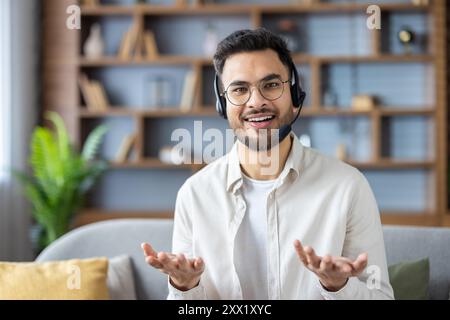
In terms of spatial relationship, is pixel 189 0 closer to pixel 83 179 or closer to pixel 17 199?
pixel 83 179

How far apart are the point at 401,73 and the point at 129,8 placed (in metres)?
1.49

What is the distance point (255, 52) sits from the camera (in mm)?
754

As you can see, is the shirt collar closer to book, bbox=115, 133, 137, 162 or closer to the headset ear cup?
the headset ear cup

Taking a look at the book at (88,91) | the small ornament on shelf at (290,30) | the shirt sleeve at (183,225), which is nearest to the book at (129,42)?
the book at (88,91)

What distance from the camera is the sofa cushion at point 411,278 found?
4.40 ft

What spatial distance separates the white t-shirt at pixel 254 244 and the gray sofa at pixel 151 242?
2.28 feet

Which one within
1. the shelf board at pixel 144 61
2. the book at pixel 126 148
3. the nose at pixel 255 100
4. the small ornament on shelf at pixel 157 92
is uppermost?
the shelf board at pixel 144 61

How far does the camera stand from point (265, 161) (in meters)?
0.83

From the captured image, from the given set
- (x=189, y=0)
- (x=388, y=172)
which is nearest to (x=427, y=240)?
(x=388, y=172)

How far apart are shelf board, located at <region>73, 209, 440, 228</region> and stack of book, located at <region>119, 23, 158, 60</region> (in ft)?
2.68

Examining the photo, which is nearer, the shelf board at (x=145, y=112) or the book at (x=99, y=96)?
the shelf board at (x=145, y=112)

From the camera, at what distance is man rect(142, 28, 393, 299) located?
2.49 feet

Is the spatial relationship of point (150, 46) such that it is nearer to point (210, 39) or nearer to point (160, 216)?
point (210, 39)

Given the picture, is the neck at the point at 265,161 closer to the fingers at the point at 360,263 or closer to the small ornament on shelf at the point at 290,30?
the fingers at the point at 360,263
